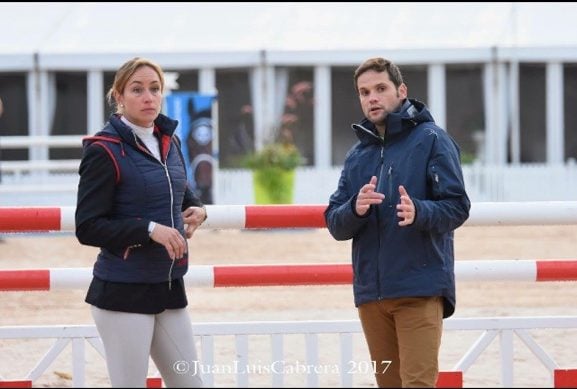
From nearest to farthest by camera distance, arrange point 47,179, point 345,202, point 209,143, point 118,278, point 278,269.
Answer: point 118,278
point 345,202
point 278,269
point 209,143
point 47,179

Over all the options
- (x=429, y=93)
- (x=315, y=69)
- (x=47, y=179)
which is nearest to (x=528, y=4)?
(x=429, y=93)

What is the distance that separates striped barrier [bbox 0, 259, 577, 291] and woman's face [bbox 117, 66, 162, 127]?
1.68 metres

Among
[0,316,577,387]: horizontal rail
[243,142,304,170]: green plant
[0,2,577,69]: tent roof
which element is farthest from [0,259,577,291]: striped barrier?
[0,2,577,69]: tent roof

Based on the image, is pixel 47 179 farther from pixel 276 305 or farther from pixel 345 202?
pixel 345 202

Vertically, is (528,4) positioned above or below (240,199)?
above

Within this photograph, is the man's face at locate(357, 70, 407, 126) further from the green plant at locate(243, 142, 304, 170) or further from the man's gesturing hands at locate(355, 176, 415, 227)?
the green plant at locate(243, 142, 304, 170)

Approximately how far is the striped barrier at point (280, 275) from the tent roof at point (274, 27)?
17.4 meters

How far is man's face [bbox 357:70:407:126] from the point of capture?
4461 mm

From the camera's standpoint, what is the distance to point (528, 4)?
80.2 feet

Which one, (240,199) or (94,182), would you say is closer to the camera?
(94,182)

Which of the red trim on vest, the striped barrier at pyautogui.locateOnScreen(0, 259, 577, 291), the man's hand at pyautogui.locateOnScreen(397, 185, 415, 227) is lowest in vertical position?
the striped barrier at pyautogui.locateOnScreen(0, 259, 577, 291)

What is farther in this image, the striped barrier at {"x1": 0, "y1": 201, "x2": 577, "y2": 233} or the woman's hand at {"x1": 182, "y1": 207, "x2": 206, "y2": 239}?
the striped barrier at {"x1": 0, "y1": 201, "x2": 577, "y2": 233}

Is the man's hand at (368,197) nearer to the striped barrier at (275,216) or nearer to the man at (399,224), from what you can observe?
the man at (399,224)

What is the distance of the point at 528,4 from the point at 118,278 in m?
21.2
